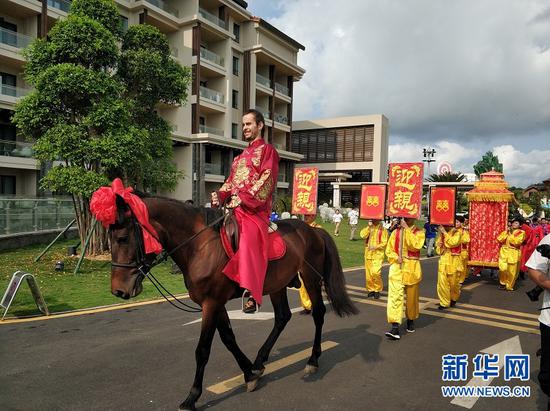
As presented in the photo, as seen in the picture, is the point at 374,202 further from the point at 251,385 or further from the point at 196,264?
the point at 196,264

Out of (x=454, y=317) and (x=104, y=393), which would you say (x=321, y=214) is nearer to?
(x=454, y=317)

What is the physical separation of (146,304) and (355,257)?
10.6 meters

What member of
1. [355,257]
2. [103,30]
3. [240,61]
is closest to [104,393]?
[103,30]

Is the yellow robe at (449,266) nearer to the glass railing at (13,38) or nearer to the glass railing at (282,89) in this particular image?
the glass railing at (13,38)

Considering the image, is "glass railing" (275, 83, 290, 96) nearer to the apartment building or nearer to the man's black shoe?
the apartment building

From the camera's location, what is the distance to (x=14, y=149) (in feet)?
61.8

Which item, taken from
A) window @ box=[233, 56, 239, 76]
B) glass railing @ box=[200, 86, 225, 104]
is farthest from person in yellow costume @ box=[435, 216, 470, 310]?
window @ box=[233, 56, 239, 76]

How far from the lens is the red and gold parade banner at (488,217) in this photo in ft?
37.0

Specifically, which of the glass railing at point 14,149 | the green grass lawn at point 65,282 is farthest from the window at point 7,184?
the green grass lawn at point 65,282

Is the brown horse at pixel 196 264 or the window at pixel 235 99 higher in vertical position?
the window at pixel 235 99

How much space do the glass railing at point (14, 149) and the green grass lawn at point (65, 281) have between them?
6.93 meters

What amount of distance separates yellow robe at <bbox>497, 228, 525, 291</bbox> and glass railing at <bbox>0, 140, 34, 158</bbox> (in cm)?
1938

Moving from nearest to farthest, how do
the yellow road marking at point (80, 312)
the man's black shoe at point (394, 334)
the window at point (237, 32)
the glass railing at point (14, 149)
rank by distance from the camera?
1. the man's black shoe at point (394, 334)
2. the yellow road marking at point (80, 312)
3. the glass railing at point (14, 149)
4. the window at point (237, 32)

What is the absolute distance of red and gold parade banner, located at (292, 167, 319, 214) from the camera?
29.7 feet
